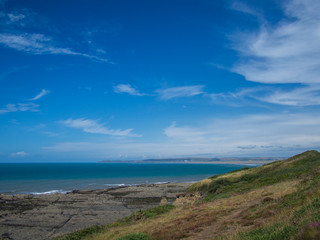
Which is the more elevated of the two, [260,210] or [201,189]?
[260,210]

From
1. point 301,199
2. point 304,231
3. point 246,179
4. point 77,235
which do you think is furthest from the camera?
point 246,179

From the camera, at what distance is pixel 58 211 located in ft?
115

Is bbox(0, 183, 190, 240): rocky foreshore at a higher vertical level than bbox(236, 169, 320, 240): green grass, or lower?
lower

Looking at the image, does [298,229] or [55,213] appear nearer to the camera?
[298,229]

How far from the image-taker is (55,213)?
33.7m

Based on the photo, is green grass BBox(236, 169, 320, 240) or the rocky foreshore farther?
the rocky foreshore

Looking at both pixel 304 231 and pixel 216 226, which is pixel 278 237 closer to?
pixel 304 231

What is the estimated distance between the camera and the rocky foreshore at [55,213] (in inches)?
1001

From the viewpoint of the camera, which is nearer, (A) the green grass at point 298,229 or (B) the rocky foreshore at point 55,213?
(A) the green grass at point 298,229

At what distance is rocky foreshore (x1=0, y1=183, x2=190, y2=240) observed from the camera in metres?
25.4

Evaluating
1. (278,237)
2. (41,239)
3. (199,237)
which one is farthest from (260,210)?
(41,239)

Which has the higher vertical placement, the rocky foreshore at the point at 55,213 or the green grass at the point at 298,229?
the green grass at the point at 298,229

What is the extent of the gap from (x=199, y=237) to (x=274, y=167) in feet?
123

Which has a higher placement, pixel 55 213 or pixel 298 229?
pixel 298 229
